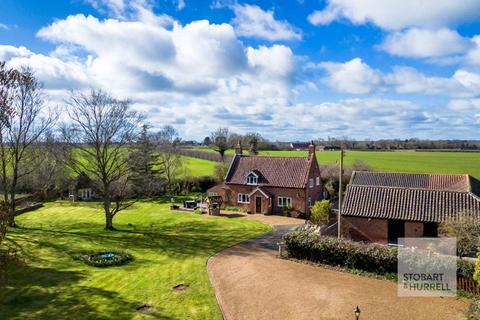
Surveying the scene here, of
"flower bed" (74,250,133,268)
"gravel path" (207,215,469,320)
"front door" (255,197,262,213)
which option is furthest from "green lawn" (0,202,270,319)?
"front door" (255,197,262,213)

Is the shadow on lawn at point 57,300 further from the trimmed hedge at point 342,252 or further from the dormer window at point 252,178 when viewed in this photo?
the dormer window at point 252,178

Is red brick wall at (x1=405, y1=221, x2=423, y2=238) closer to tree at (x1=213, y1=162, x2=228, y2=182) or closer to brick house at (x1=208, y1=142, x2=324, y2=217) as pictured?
brick house at (x1=208, y1=142, x2=324, y2=217)

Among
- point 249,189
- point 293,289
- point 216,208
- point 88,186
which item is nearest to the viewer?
point 293,289

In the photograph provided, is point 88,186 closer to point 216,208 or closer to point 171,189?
point 171,189

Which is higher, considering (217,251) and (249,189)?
(249,189)

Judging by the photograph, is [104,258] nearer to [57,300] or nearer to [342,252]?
[57,300]

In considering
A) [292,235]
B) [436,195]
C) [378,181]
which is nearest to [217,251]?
[292,235]

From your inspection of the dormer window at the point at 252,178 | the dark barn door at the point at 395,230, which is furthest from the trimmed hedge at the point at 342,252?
the dormer window at the point at 252,178
